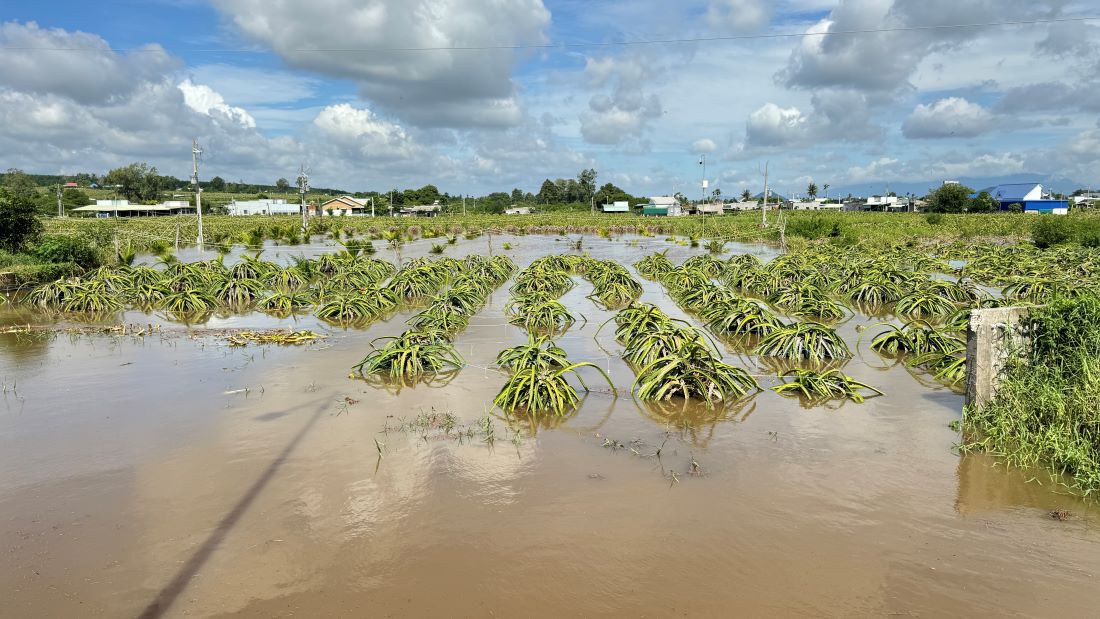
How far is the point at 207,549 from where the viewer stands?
4328 millimetres

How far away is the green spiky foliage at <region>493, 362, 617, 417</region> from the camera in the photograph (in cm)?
710

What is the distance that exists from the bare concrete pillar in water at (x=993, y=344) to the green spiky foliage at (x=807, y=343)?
10.3 ft

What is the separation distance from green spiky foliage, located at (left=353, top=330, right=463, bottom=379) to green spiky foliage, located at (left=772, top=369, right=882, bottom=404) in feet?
14.7

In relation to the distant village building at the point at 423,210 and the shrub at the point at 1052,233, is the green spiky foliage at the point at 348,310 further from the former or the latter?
the distant village building at the point at 423,210

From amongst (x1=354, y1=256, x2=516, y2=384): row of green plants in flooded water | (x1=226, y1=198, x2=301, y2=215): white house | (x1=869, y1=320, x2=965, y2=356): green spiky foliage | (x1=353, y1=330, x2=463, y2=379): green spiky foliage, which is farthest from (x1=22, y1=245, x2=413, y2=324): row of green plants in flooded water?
(x1=226, y1=198, x2=301, y2=215): white house

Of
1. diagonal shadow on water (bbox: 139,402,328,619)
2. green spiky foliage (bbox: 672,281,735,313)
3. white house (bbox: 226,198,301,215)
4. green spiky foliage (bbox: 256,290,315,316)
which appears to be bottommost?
diagonal shadow on water (bbox: 139,402,328,619)

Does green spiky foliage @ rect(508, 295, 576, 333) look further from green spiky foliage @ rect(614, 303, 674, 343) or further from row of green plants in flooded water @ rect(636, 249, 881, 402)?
row of green plants in flooded water @ rect(636, 249, 881, 402)

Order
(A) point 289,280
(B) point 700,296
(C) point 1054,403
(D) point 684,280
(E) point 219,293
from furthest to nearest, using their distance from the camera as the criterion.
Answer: (A) point 289,280
(D) point 684,280
(E) point 219,293
(B) point 700,296
(C) point 1054,403

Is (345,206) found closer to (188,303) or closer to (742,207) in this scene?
(742,207)

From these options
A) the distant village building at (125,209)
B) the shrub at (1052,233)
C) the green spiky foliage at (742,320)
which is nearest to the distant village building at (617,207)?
the distant village building at (125,209)

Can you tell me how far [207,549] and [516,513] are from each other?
2.15 meters

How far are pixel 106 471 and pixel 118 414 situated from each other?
1871 mm

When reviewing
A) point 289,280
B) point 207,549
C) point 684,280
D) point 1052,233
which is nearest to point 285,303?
point 289,280

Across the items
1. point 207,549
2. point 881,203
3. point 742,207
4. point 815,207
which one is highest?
point 881,203
